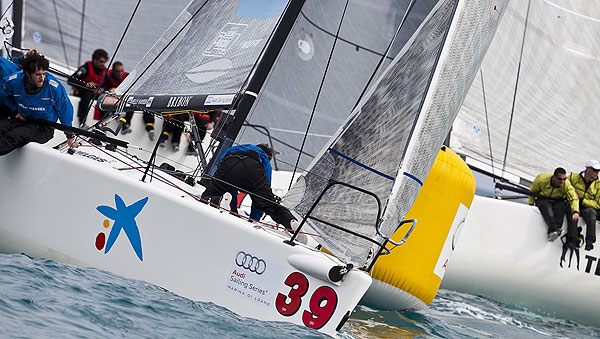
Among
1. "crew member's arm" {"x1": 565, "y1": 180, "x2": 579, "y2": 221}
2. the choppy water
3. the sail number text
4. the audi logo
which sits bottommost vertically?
the choppy water

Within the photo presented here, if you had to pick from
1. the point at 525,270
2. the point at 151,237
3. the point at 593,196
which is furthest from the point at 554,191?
the point at 151,237

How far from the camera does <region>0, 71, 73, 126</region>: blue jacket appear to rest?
15.8ft

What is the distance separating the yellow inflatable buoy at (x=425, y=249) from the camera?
576cm

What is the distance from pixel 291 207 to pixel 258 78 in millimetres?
1396

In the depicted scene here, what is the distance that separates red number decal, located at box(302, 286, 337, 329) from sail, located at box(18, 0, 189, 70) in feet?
18.2

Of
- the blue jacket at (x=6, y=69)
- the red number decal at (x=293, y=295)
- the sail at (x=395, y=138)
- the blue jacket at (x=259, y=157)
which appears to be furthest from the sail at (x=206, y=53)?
the red number decal at (x=293, y=295)

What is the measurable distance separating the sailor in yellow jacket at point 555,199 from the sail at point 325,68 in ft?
6.76

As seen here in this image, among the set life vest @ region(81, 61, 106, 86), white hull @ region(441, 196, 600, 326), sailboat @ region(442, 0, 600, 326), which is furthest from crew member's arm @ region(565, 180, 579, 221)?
life vest @ region(81, 61, 106, 86)

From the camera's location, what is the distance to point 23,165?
458 centimetres

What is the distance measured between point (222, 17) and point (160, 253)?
223 centimetres

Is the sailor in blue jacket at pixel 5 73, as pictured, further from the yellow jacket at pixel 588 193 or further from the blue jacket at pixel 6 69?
the yellow jacket at pixel 588 193

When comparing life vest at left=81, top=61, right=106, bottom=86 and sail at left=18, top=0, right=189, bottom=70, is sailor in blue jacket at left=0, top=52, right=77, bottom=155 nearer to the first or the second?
life vest at left=81, top=61, right=106, bottom=86

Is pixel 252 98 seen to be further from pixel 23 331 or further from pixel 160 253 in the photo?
pixel 23 331

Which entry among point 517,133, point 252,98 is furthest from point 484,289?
point 252,98
